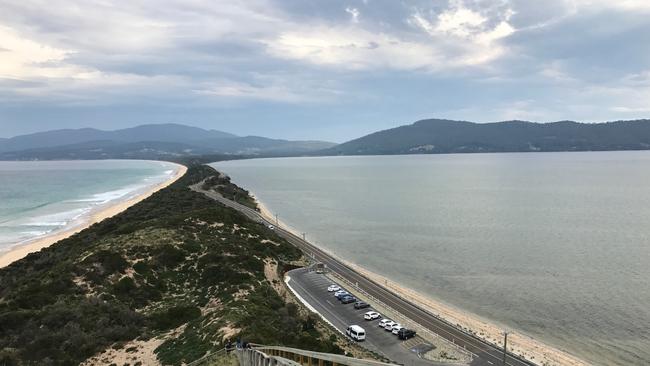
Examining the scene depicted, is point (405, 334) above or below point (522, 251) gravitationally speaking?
above

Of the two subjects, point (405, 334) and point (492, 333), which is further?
point (492, 333)

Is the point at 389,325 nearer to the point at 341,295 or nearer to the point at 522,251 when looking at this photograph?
the point at 341,295

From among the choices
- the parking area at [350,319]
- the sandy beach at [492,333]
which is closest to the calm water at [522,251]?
the sandy beach at [492,333]

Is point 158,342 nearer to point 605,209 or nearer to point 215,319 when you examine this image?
point 215,319

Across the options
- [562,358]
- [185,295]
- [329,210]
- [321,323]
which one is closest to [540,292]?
[562,358]

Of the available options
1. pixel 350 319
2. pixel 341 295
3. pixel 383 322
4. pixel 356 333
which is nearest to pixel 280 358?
pixel 356 333

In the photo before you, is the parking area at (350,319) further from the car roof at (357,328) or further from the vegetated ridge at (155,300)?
the vegetated ridge at (155,300)

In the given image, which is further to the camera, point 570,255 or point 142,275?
point 570,255
